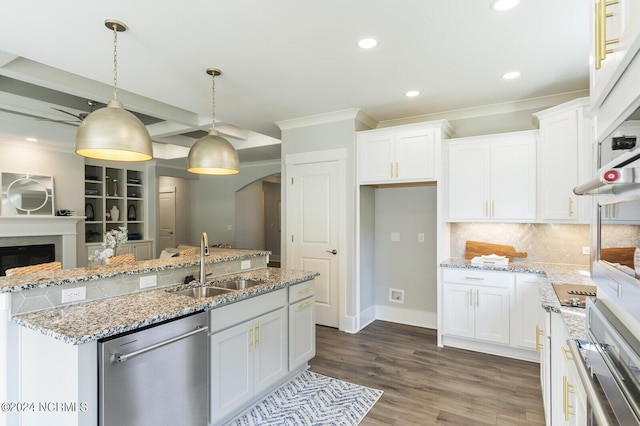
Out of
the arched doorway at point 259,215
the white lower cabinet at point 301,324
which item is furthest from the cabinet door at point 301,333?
the arched doorway at point 259,215

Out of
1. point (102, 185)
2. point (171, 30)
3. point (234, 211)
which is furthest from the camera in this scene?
point (234, 211)

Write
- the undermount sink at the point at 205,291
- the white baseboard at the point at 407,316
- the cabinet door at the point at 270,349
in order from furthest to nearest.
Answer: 1. the white baseboard at the point at 407,316
2. the undermount sink at the point at 205,291
3. the cabinet door at the point at 270,349

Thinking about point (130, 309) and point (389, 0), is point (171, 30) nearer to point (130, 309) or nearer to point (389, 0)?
point (389, 0)

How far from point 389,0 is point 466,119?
2.49 meters

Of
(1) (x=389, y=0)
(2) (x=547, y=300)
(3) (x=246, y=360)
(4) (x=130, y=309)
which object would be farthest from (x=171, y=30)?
(2) (x=547, y=300)

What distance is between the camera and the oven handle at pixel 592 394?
78cm

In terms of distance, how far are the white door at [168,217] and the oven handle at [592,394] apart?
928 centimetres

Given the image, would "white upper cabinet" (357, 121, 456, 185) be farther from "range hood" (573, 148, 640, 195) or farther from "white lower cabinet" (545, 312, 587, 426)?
"range hood" (573, 148, 640, 195)

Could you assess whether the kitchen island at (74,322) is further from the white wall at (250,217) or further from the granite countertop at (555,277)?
the white wall at (250,217)

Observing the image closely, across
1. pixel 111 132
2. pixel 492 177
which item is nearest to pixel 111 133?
pixel 111 132

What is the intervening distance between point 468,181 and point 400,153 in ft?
2.60

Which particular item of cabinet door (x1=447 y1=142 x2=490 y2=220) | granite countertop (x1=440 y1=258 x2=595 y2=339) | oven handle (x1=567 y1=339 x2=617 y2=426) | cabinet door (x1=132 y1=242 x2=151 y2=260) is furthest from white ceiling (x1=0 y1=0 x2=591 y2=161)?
cabinet door (x1=132 y1=242 x2=151 y2=260)

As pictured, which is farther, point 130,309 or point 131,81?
point 131,81

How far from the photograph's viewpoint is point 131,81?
10.7 feet
